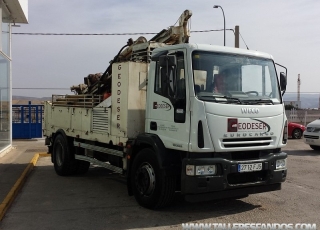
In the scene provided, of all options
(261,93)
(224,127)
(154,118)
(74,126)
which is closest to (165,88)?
(154,118)

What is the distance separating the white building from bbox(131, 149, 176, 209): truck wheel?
7.78 meters

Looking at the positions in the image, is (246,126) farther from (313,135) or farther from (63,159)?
(313,135)

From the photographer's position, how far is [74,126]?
932 cm

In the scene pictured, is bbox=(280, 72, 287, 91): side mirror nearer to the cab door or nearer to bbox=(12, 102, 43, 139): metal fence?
the cab door

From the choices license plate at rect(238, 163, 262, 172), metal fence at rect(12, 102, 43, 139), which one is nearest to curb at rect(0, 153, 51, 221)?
license plate at rect(238, 163, 262, 172)

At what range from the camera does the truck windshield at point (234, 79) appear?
19.6 feet

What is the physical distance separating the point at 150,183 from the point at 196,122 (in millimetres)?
1404

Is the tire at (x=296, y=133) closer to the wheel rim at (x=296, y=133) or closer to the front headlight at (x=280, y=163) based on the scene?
the wheel rim at (x=296, y=133)

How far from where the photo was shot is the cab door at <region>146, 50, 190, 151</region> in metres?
5.95

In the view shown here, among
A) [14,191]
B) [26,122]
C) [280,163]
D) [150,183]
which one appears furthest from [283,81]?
[26,122]

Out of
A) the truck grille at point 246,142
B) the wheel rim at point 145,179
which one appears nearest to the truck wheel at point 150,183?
the wheel rim at point 145,179

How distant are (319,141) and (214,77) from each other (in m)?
10.3

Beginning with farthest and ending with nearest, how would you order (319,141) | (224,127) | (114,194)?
(319,141) → (114,194) → (224,127)

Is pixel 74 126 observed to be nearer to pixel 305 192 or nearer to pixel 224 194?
pixel 224 194
